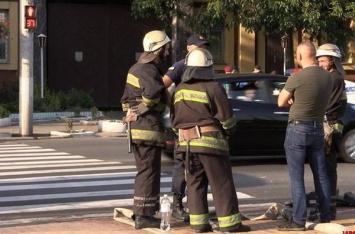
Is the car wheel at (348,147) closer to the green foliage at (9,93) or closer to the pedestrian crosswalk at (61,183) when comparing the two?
the pedestrian crosswalk at (61,183)

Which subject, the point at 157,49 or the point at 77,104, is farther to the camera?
the point at 77,104

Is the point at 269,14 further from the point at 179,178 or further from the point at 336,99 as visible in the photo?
the point at 179,178

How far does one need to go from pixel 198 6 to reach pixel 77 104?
20.8 ft

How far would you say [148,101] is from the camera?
348 inches

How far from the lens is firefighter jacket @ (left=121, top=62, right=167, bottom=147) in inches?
348

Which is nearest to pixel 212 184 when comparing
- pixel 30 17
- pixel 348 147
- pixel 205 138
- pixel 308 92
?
pixel 205 138

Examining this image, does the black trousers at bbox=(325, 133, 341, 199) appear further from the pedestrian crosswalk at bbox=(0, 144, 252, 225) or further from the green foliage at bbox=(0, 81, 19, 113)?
the green foliage at bbox=(0, 81, 19, 113)

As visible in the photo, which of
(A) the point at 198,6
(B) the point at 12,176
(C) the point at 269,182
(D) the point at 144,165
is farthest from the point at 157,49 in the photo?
(A) the point at 198,6

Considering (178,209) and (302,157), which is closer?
(302,157)

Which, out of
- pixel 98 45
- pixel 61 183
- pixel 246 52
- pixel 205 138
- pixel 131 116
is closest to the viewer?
pixel 205 138

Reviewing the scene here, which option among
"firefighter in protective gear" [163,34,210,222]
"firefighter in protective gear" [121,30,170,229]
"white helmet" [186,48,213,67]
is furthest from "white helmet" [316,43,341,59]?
"firefighter in protective gear" [121,30,170,229]

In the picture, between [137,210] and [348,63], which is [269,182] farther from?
[348,63]

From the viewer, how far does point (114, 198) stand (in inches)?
471

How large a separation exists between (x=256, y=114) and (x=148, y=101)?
6.41m
